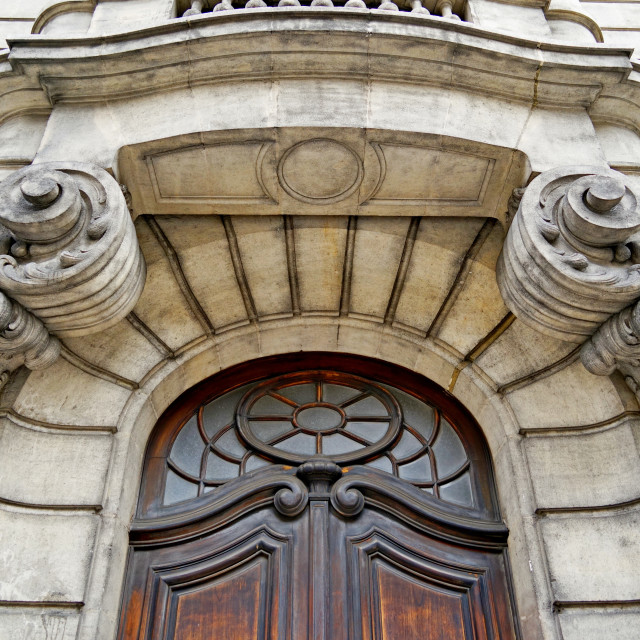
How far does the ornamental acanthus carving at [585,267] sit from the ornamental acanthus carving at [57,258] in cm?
199

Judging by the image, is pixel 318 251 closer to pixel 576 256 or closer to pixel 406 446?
pixel 406 446

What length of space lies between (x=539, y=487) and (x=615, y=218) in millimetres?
1392

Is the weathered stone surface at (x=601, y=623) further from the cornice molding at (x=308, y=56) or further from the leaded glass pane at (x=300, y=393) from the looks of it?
the cornice molding at (x=308, y=56)

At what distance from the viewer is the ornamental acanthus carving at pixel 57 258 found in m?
2.94

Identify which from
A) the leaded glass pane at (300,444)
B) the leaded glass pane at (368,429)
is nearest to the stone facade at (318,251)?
the leaded glass pane at (368,429)

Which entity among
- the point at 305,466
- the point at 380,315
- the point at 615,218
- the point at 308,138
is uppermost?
the point at 308,138

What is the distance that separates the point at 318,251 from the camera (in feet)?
13.3

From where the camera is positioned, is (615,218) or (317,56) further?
(317,56)

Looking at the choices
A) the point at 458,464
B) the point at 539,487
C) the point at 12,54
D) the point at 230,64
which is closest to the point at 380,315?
the point at 458,464

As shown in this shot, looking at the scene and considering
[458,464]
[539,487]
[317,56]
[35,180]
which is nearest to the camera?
[35,180]

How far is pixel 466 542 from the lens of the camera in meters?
3.54

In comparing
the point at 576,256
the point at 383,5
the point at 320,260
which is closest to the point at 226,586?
the point at 320,260

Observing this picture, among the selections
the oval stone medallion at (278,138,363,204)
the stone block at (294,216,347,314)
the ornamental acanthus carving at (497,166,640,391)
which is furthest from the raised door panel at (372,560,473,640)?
the oval stone medallion at (278,138,363,204)

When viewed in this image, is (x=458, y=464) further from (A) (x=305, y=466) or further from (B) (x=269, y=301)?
(B) (x=269, y=301)
